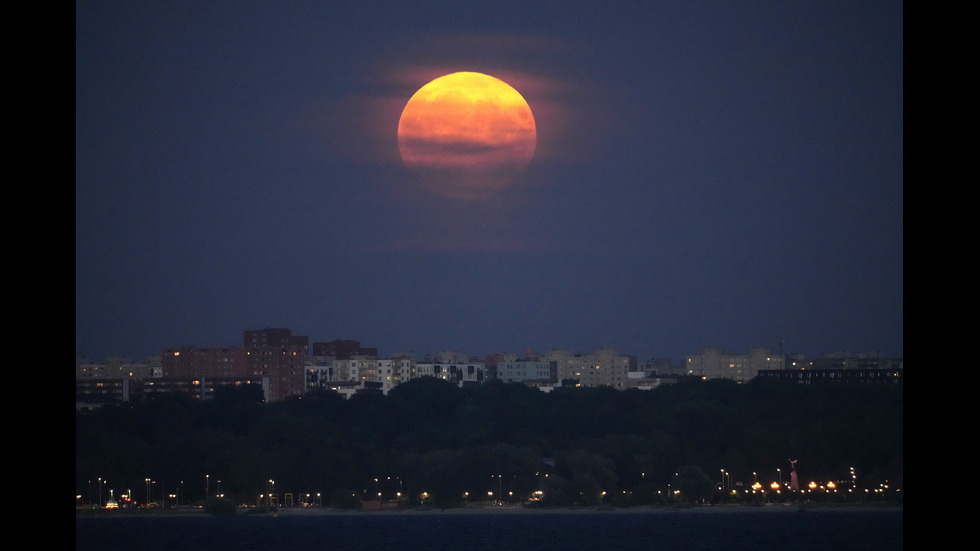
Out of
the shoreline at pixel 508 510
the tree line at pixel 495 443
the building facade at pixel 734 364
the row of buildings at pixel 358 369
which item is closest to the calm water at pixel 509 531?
the shoreline at pixel 508 510

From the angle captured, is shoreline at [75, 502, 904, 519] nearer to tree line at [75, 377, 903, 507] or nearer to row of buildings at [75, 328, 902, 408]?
tree line at [75, 377, 903, 507]

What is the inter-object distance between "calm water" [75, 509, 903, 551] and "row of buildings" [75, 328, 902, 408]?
88.5 feet

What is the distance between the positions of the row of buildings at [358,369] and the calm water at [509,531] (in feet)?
88.5

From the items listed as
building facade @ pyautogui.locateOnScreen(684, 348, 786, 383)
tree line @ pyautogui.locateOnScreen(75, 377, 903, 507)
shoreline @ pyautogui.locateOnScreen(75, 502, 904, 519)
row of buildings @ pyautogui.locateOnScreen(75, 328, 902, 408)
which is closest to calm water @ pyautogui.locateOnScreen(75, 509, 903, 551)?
shoreline @ pyautogui.locateOnScreen(75, 502, 904, 519)

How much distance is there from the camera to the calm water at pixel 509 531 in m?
60.3

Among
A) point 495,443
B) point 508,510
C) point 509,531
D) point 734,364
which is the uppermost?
point 734,364

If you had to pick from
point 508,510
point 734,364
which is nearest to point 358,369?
point 734,364

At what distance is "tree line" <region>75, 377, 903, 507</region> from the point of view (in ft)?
234

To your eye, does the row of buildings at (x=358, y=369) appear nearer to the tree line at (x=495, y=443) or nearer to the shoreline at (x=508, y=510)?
the tree line at (x=495, y=443)

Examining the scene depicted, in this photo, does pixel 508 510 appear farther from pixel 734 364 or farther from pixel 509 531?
pixel 734 364

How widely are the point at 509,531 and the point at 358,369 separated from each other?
50474 mm

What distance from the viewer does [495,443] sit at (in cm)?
8031
